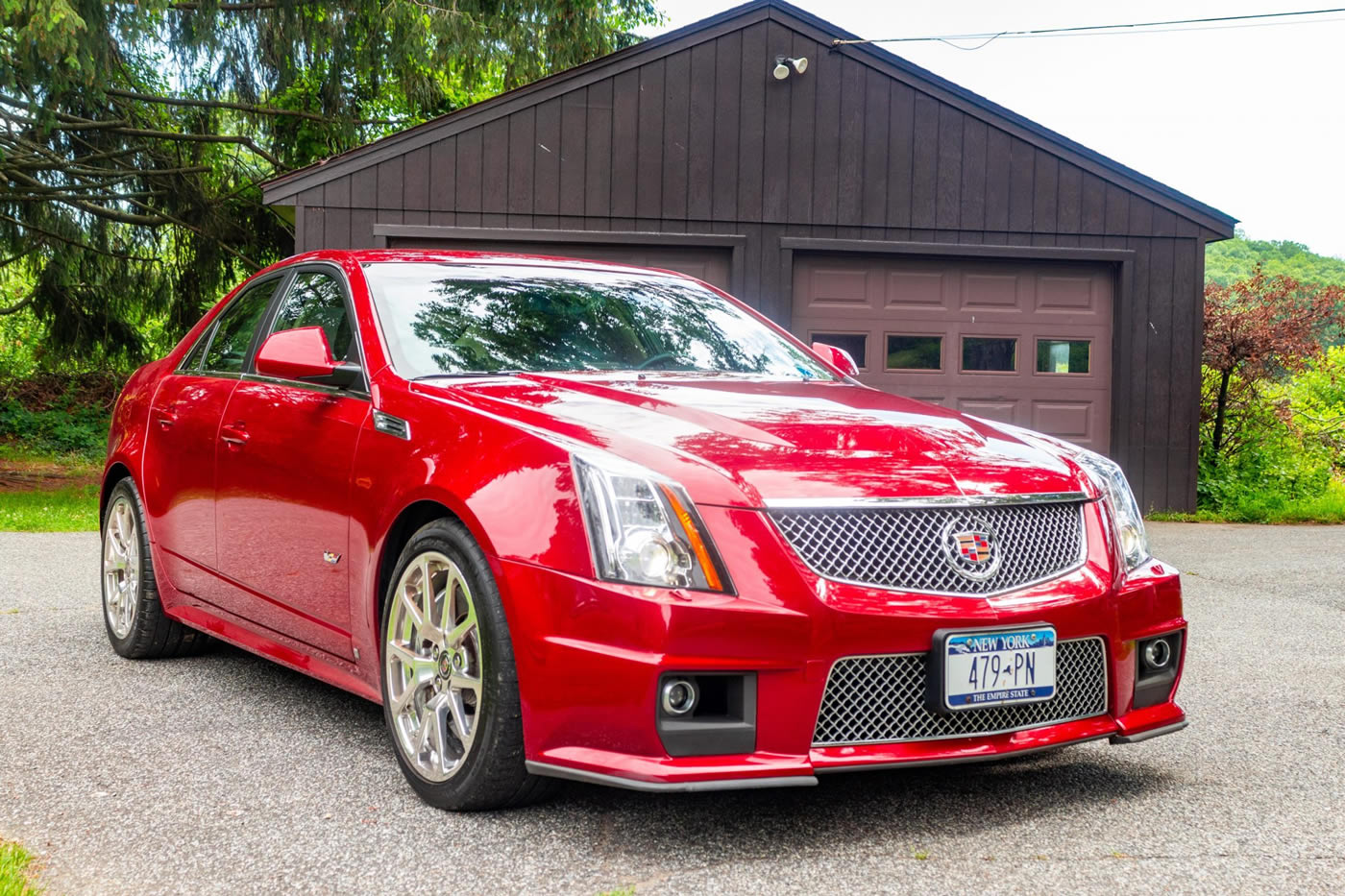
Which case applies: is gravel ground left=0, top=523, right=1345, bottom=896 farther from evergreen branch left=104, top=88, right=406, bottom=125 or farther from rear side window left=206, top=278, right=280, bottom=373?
evergreen branch left=104, top=88, right=406, bottom=125

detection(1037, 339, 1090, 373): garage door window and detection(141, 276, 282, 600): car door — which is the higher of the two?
detection(1037, 339, 1090, 373): garage door window

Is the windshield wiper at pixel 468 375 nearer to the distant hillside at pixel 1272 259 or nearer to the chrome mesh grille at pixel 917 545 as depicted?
the chrome mesh grille at pixel 917 545

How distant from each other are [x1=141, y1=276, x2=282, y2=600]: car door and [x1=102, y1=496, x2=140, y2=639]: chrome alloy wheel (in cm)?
24

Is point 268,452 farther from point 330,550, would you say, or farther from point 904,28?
point 904,28

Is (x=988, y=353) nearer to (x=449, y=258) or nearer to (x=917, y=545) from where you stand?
(x=449, y=258)

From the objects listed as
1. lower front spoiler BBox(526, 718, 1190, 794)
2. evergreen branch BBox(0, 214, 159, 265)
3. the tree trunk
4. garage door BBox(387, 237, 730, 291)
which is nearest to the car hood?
lower front spoiler BBox(526, 718, 1190, 794)

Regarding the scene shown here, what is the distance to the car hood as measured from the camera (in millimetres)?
3217

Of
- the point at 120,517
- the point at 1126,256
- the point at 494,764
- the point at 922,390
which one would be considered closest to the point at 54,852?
the point at 494,764

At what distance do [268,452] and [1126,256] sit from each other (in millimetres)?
10233

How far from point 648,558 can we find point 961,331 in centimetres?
1009

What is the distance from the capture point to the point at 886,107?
1277 cm

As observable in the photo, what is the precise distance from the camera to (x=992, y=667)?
324 centimetres

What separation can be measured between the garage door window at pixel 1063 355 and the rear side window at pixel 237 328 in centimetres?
898

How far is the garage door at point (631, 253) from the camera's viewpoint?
1238 centimetres
